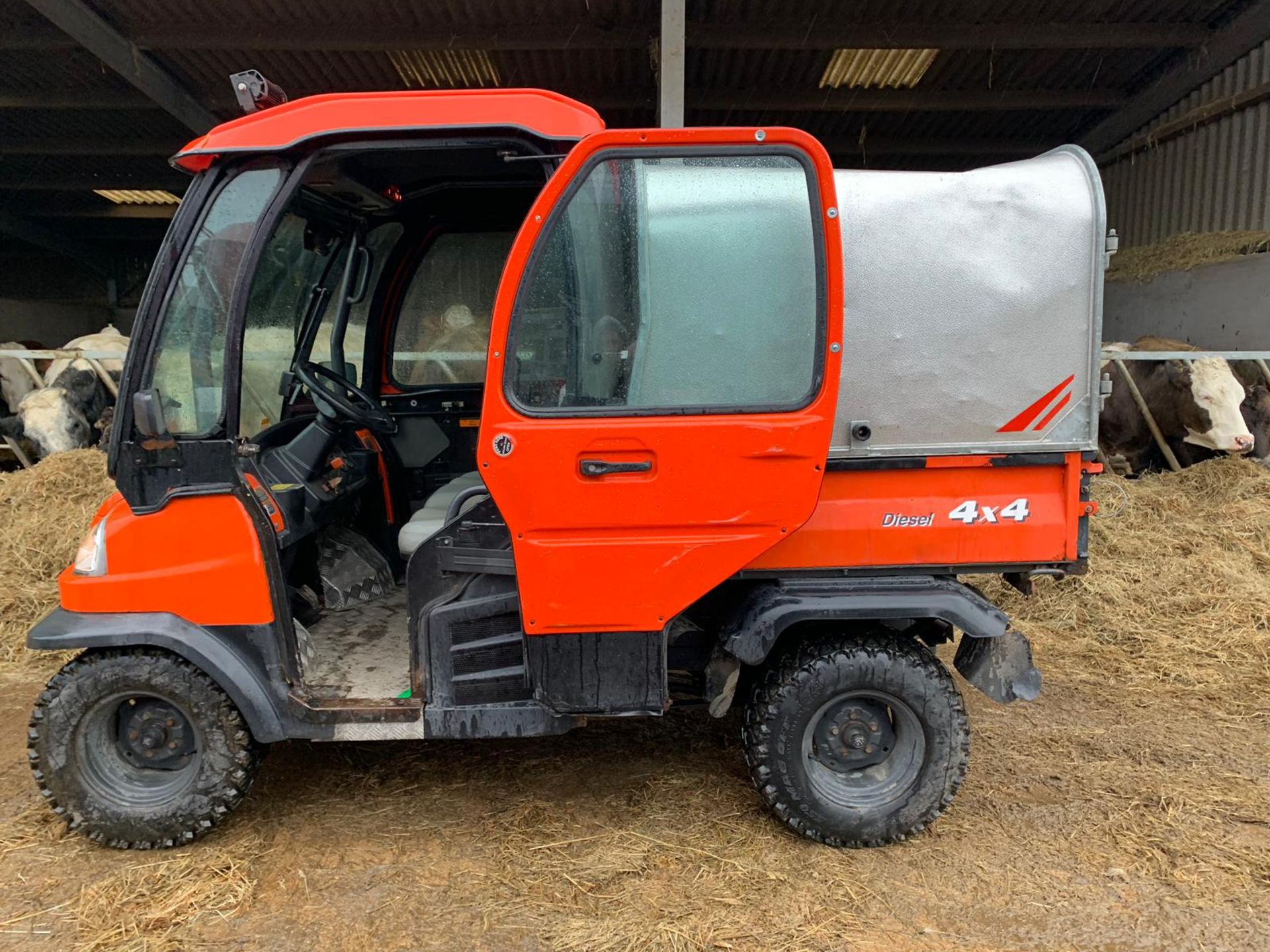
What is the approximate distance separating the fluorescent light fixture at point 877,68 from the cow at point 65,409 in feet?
27.4

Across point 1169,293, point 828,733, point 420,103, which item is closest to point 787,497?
point 828,733

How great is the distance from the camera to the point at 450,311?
4160 mm

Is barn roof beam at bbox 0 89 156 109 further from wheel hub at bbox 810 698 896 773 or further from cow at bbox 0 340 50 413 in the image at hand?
wheel hub at bbox 810 698 896 773

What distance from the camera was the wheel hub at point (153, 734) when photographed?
2.78 m

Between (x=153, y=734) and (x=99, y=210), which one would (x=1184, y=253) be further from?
(x=99, y=210)

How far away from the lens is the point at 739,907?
2.53m

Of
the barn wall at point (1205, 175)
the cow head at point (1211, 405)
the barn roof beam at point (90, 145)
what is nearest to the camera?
the cow head at point (1211, 405)

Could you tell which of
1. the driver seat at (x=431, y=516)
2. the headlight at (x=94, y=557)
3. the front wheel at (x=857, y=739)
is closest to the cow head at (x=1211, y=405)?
the front wheel at (x=857, y=739)

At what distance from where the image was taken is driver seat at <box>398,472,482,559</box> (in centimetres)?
319

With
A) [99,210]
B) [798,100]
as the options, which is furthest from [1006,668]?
[99,210]

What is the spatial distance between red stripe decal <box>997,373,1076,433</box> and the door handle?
1139 mm

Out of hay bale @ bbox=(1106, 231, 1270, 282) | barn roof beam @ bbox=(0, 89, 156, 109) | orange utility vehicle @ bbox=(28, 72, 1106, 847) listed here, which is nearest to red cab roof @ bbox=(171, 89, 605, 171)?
orange utility vehicle @ bbox=(28, 72, 1106, 847)

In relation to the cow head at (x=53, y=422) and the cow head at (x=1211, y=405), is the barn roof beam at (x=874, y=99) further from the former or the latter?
the cow head at (x=53, y=422)

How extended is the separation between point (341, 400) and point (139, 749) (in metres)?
1.51
